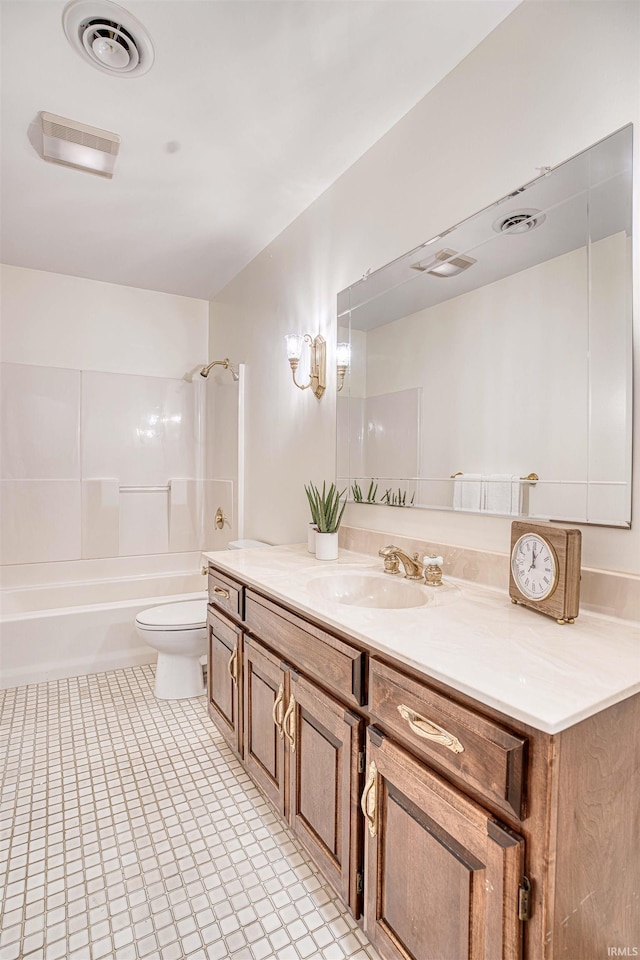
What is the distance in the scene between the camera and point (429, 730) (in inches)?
37.2

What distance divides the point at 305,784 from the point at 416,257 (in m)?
1.71

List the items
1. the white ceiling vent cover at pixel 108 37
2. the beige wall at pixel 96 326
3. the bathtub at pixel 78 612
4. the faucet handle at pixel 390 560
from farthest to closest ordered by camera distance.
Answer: the beige wall at pixel 96 326 < the bathtub at pixel 78 612 < the faucet handle at pixel 390 560 < the white ceiling vent cover at pixel 108 37

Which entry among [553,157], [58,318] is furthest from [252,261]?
[553,157]

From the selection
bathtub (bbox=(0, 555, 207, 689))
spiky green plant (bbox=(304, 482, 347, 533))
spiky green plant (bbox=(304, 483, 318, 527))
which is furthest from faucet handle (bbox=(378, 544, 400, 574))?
bathtub (bbox=(0, 555, 207, 689))

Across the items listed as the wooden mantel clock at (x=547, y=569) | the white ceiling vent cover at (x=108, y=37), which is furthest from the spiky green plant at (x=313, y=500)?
the white ceiling vent cover at (x=108, y=37)

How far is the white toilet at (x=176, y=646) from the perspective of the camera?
8.10ft

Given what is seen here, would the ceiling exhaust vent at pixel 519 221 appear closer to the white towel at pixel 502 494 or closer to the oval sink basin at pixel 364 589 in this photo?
the white towel at pixel 502 494

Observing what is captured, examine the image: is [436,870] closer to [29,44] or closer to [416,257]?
[416,257]

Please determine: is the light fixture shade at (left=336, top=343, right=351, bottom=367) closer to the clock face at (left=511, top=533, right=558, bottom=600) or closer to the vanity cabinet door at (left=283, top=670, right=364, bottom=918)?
the clock face at (left=511, top=533, right=558, bottom=600)

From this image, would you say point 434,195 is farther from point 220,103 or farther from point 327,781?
point 327,781

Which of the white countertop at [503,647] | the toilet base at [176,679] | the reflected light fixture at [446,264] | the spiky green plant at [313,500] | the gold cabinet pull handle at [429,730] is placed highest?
the reflected light fixture at [446,264]

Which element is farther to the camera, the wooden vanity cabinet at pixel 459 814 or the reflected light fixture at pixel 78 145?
the reflected light fixture at pixel 78 145

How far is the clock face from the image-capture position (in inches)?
44.8

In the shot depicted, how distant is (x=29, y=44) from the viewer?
151 centimetres
